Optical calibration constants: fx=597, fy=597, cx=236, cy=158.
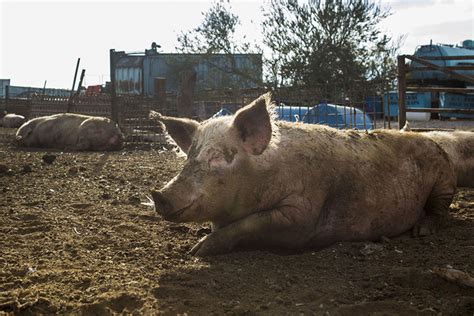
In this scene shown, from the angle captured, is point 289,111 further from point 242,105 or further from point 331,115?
point 242,105

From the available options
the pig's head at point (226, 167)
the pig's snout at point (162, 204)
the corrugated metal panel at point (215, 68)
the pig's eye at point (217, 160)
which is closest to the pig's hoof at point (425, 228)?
the pig's head at point (226, 167)

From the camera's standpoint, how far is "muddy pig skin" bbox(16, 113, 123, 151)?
12.9 metres

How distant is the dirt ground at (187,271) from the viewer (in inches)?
112

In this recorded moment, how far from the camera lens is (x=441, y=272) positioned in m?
3.20

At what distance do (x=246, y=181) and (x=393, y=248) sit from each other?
117 centimetres

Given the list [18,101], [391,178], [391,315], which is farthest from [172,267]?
[18,101]

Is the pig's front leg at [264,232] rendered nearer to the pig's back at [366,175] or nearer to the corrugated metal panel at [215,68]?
the pig's back at [366,175]

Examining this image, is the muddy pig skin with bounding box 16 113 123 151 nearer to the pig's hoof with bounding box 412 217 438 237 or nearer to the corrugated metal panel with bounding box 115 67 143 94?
the pig's hoof with bounding box 412 217 438 237

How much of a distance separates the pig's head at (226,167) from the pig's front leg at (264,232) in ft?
0.41

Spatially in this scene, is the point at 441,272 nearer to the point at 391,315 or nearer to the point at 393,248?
the point at 391,315

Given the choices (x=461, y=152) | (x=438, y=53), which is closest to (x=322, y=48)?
(x=438, y=53)

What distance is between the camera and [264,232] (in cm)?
392

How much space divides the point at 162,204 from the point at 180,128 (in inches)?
44.3

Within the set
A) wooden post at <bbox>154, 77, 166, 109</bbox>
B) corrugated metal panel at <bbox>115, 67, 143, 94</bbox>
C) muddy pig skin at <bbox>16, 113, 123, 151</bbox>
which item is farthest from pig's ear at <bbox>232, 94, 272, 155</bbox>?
corrugated metal panel at <bbox>115, 67, 143, 94</bbox>
